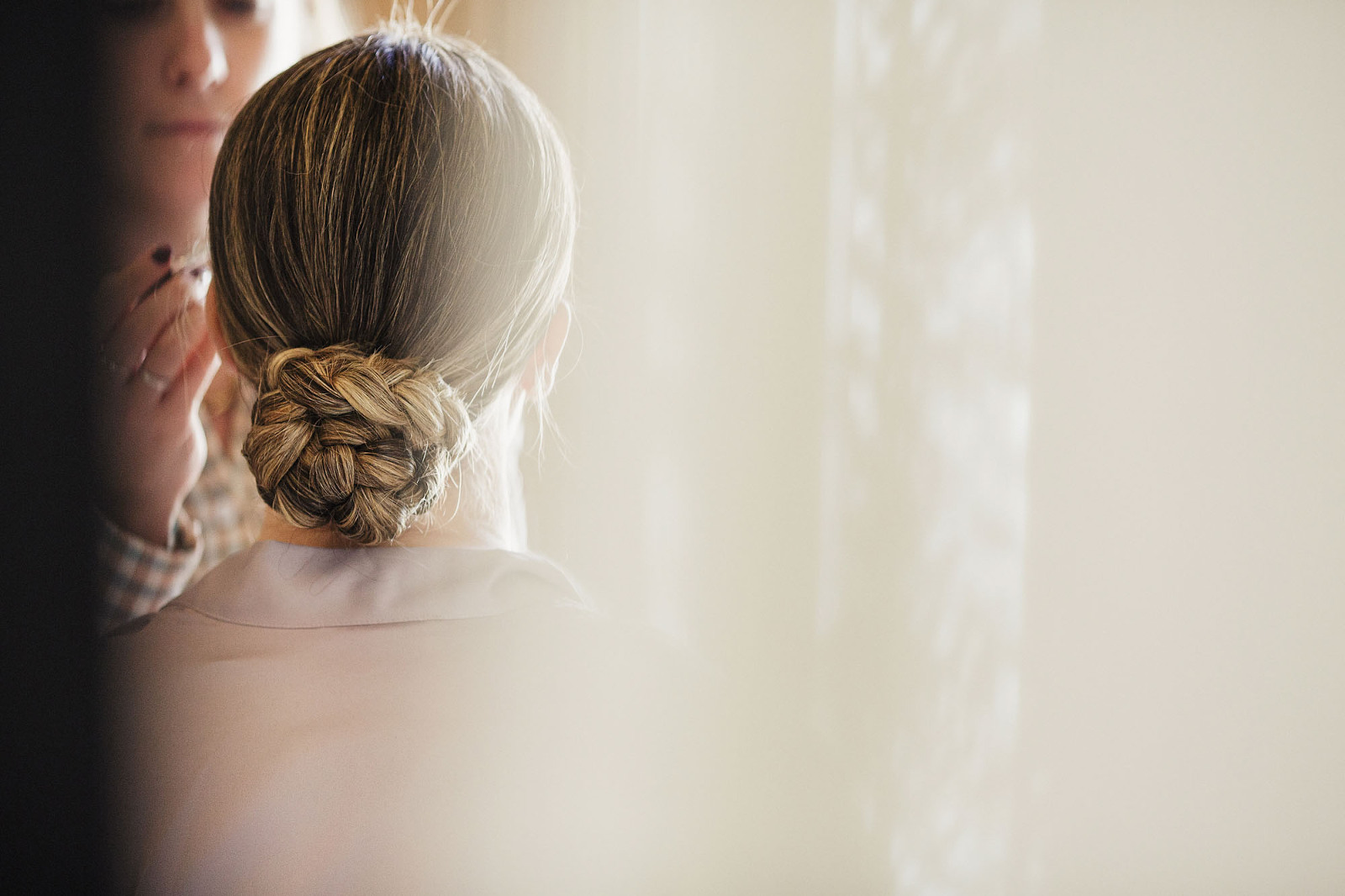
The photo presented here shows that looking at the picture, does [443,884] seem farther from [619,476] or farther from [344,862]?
[619,476]

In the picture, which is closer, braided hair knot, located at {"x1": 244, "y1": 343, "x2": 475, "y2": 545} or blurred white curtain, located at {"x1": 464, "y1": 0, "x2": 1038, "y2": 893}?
braided hair knot, located at {"x1": 244, "y1": 343, "x2": 475, "y2": 545}

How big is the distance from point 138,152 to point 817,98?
558 millimetres

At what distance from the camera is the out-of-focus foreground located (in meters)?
0.66

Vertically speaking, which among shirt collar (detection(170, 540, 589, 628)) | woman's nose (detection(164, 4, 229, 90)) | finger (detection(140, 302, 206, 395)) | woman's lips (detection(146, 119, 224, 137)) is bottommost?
shirt collar (detection(170, 540, 589, 628))

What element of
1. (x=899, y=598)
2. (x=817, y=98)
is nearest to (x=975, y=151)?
(x=817, y=98)

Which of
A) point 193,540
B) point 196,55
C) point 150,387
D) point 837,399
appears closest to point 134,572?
point 193,540

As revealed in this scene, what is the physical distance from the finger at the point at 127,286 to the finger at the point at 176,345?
0.03 m

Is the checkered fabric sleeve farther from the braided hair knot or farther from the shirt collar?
the braided hair knot

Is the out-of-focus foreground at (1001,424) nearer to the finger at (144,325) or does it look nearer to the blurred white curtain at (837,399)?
the blurred white curtain at (837,399)

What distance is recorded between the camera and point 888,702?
68 centimetres

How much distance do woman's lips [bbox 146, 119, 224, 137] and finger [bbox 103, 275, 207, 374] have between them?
115 mm

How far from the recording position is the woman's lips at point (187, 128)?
2.10ft

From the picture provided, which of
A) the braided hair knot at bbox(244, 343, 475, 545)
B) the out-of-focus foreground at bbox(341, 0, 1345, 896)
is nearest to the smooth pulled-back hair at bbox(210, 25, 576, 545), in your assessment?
the braided hair knot at bbox(244, 343, 475, 545)

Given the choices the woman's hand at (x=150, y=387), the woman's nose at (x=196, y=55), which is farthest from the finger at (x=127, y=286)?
the woman's nose at (x=196, y=55)
